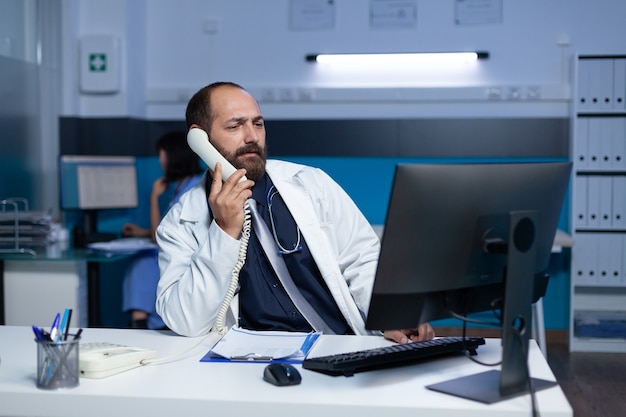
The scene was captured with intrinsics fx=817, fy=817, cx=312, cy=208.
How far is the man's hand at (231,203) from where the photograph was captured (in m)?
2.06

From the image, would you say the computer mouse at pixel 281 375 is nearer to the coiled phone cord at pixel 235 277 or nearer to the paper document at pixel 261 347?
the paper document at pixel 261 347

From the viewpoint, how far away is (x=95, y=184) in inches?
193

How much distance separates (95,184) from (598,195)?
3068 mm

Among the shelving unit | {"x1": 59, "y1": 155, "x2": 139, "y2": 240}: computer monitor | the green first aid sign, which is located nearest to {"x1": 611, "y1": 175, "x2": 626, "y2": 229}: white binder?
the shelving unit

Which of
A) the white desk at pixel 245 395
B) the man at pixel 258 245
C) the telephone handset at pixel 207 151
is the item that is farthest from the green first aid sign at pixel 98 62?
the white desk at pixel 245 395

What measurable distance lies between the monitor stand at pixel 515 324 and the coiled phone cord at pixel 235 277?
766 millimetres

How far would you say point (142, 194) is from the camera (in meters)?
5.54

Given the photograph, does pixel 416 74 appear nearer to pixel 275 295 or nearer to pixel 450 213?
pixel 275 295

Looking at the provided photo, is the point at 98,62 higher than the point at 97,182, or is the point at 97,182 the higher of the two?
the point at 98,62

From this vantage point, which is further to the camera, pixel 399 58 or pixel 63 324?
pixel 399 58

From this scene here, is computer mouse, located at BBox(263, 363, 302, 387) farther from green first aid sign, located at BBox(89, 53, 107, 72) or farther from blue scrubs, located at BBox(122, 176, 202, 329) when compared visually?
green first aid sign, located at BBox(89, 53, 107, 72)

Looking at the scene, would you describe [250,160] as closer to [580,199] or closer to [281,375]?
[281,375]

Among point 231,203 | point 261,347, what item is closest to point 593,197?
point 231,203

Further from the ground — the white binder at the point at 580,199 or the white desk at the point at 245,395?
the white binder at the point at 580,199
